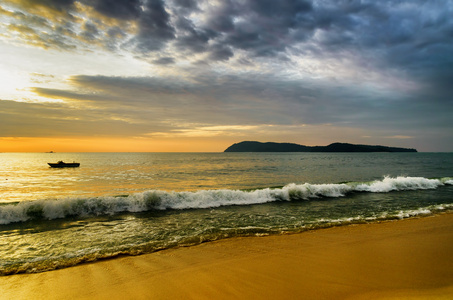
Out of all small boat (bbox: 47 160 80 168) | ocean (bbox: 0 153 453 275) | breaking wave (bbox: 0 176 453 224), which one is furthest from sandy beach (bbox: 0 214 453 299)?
small boat (bbox: 47 160 80 168)

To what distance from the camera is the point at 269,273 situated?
5.03m

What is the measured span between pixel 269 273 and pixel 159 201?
9.83 metres

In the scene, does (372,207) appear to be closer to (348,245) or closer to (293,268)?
(348,245)

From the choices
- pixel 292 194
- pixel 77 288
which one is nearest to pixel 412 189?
pixel 292 194

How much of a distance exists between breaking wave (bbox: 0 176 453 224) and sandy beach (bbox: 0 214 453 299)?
6.82 metres

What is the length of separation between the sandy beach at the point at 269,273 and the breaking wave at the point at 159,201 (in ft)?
22.4

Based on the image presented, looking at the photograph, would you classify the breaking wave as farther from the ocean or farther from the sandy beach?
the sandy beach

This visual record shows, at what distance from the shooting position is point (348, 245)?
674 centimetres

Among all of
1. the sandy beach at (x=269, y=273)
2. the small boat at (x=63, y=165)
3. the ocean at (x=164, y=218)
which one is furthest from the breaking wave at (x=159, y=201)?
the small boat at (x=63, y=165)

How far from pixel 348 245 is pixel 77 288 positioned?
6.93m

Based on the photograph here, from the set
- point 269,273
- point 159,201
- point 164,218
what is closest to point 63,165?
point 159,201

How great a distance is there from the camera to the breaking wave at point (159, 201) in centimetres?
1119

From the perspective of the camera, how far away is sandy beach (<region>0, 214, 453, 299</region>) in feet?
14.1

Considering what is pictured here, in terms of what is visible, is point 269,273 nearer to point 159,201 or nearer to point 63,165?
point 159,201
